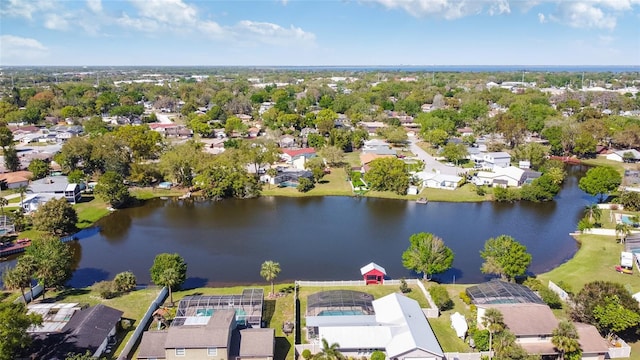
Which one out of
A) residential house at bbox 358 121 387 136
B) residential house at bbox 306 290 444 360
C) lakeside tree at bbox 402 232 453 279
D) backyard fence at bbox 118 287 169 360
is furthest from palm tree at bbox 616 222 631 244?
residential house at bbox 358 121 387 136

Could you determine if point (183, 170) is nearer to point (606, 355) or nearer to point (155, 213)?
point (155, 213)

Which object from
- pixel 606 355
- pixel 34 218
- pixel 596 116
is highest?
pixel 596 116

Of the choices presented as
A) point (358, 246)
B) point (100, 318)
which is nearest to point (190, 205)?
point (358, 246)

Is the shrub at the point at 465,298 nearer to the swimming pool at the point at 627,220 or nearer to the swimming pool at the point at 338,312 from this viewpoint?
the swimming pool at the point at 338,312

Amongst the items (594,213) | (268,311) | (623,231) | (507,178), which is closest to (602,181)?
(594,213)

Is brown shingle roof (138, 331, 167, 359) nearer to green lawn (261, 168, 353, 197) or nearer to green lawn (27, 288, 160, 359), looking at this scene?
green lawn (27, 288, 160, 359)

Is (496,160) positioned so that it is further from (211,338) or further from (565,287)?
(211,338)
